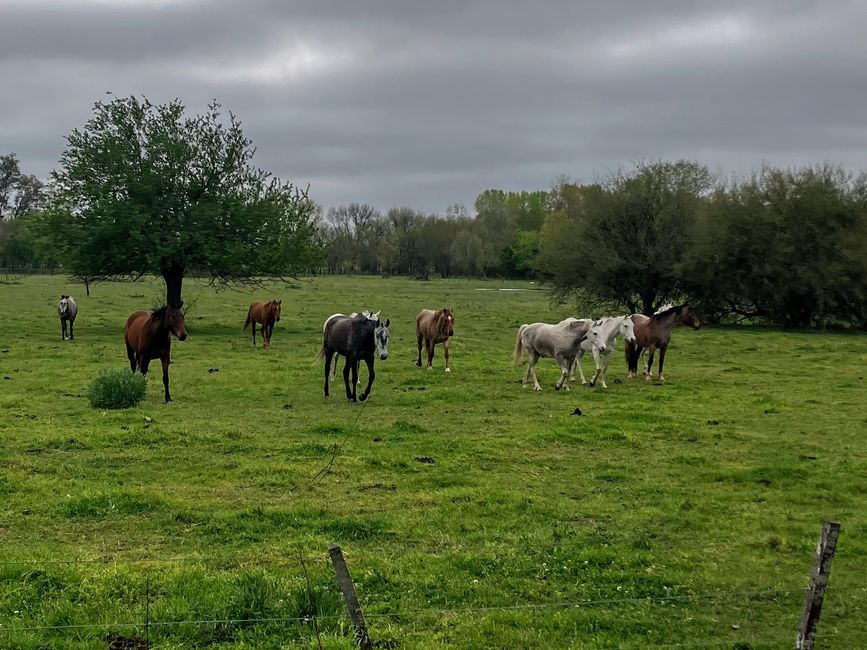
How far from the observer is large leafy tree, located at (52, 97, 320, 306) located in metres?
29.2

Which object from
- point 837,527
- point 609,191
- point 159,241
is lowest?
point 837,527

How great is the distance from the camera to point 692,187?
41094 mm

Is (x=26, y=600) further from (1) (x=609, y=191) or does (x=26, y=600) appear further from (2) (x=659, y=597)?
(1) (x=609, y=191)

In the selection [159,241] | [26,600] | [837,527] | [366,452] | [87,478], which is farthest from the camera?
[159,241]

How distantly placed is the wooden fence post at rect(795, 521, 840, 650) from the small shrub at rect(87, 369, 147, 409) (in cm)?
1275

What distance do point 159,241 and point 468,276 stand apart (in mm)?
80708

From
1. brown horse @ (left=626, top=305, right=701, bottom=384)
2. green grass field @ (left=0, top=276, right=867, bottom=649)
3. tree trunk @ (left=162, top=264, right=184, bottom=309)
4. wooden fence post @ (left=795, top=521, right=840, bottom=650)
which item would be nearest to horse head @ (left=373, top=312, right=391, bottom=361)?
green grass field @ (left=0, top=276, right=867, bottom=649)

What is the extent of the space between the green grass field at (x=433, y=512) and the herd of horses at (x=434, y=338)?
2.69 feet

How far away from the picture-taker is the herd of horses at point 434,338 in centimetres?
1608

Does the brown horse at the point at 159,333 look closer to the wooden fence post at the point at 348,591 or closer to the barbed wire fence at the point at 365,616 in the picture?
the barbed wire fence at the point at 365,616

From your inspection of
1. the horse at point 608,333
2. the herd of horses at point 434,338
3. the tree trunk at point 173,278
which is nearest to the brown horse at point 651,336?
the herd of horses at point 434,338

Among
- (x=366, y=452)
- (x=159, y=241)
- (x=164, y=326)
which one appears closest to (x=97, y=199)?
(x=159, y=241)

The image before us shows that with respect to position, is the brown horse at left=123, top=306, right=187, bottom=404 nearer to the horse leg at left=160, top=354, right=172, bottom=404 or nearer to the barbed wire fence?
the horse leg at left=160, top=354, right=172, bottom=404

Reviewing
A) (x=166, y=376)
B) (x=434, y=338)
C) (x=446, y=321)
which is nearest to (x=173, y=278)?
(x=434, y=338)
